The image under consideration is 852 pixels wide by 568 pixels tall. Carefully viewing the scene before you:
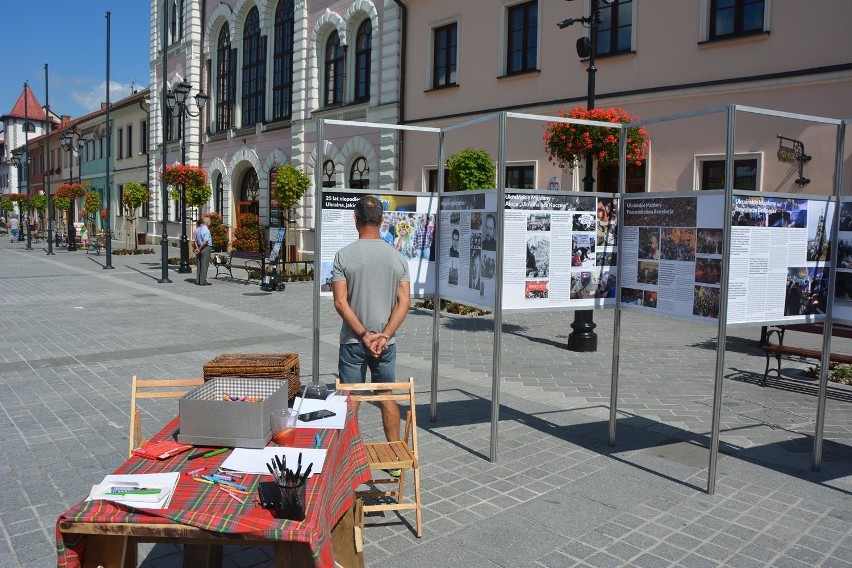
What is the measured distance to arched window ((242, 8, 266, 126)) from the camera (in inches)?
1202

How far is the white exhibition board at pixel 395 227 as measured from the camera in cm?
611

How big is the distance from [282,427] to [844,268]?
4559 millimetres

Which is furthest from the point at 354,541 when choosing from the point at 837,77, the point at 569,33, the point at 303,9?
the point at 303,9

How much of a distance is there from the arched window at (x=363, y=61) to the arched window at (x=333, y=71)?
101cm

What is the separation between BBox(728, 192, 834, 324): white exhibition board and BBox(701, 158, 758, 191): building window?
8216 mm

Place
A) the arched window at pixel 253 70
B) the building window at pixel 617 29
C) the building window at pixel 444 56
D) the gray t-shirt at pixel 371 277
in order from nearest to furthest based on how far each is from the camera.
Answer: the gray t-shirt at pixel 371 277 → the building window at pixel 617 29 → the building window at pixel 444 56 → the arched window at pixel 253 70

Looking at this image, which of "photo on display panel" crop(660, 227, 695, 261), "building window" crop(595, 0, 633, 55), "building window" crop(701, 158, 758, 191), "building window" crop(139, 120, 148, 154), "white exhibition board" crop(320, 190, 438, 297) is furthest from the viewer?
"building window" crop(139, 120, 148, 154)

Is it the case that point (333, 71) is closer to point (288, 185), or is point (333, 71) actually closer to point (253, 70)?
point (288, 185)

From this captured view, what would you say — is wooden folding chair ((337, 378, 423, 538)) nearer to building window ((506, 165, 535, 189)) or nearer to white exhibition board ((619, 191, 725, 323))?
white exhibition board ((619, 191, 725, 323))

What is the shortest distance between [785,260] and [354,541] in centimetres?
377

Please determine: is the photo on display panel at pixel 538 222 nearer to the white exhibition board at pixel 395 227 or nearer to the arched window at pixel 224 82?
the white exhibition board at pixel 395 227

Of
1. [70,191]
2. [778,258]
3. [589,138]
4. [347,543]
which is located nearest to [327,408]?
[347,543]

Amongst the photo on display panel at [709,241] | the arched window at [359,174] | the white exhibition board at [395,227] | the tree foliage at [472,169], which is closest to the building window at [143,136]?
the arched window at [359,174]

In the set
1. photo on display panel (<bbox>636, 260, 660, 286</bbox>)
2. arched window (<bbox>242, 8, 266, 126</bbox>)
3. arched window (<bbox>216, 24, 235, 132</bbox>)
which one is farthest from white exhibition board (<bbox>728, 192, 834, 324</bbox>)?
arched window (<bbox>216, 24, 235, 132</bbox>)
